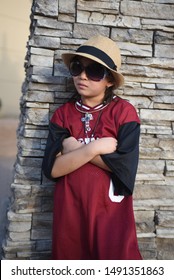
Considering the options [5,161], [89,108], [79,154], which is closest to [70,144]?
[79,154]

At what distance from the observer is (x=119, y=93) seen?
2111 millimetres

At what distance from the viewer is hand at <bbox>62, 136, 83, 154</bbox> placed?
68.0 inches

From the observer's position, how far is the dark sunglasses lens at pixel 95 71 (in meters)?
1.66

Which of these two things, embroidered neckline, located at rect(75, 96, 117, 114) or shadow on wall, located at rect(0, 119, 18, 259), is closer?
embroidered neckline, located at rect(75, 96, 117, 114)

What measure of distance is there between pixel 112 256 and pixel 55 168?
1.89 feet

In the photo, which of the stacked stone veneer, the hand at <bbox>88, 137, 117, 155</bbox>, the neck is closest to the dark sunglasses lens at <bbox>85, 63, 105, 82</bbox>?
the neck

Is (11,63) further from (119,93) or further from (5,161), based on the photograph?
(119,93)

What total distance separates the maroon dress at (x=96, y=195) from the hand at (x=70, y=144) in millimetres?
36

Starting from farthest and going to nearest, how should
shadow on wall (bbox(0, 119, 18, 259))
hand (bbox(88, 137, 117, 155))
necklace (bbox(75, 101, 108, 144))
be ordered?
shadow on wall (bbox(0, 119, 18, 259)) → necklace (bbox(75, 101, 108, 144)) → hand (bbox(88, 137, 117, 155))

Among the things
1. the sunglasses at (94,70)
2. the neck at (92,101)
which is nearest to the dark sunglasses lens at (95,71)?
the sunglasses at (94,70)

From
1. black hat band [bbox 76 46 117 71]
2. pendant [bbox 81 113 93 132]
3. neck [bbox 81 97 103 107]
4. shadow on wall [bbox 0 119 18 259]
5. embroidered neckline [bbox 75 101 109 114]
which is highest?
black hat band [bbox 76 46 117 71]

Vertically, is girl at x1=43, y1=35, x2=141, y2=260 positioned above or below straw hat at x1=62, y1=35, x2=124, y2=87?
below

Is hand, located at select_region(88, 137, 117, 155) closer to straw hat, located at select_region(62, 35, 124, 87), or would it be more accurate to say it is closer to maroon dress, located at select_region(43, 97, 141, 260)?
maroon dress, located at select_region(43, 97, 141, 260)
